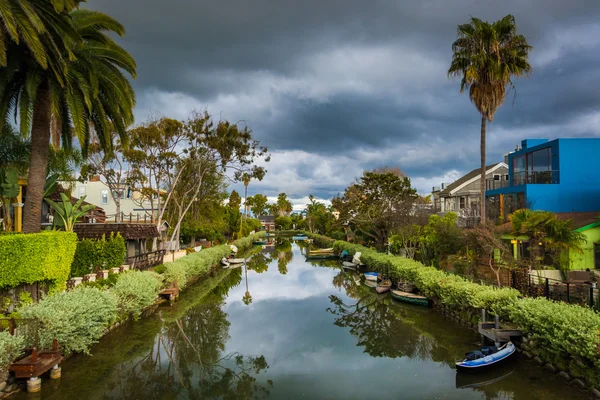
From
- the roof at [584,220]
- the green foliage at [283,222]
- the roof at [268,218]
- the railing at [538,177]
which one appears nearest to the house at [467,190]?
the railing at [538,177]

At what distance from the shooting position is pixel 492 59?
24.8 meters

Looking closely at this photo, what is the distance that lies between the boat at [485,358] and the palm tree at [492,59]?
12654 mm

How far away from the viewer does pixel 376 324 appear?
20.4 m

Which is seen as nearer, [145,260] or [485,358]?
[485,358]

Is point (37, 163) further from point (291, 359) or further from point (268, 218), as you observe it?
point (268, 218)

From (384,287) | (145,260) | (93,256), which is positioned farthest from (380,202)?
(93,256)

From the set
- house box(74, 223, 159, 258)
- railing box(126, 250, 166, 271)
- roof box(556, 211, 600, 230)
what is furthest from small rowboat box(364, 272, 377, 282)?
house box(74, 223, 159, 258)

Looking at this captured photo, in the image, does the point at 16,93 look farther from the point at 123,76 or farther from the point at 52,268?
the point at 52,268

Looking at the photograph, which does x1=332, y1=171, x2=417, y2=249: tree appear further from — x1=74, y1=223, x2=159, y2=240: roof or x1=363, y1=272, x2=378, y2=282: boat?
x1=74, y1=223, x2=159, y2=240: roof

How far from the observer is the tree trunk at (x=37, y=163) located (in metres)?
16.2

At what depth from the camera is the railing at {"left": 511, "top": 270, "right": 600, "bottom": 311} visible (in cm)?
1427

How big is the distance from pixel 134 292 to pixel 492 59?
24.5m

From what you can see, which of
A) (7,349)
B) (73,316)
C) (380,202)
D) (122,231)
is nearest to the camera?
(7,349)

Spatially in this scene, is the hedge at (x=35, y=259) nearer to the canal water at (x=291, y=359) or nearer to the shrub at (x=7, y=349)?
the canal water at (x=291, y=359)
